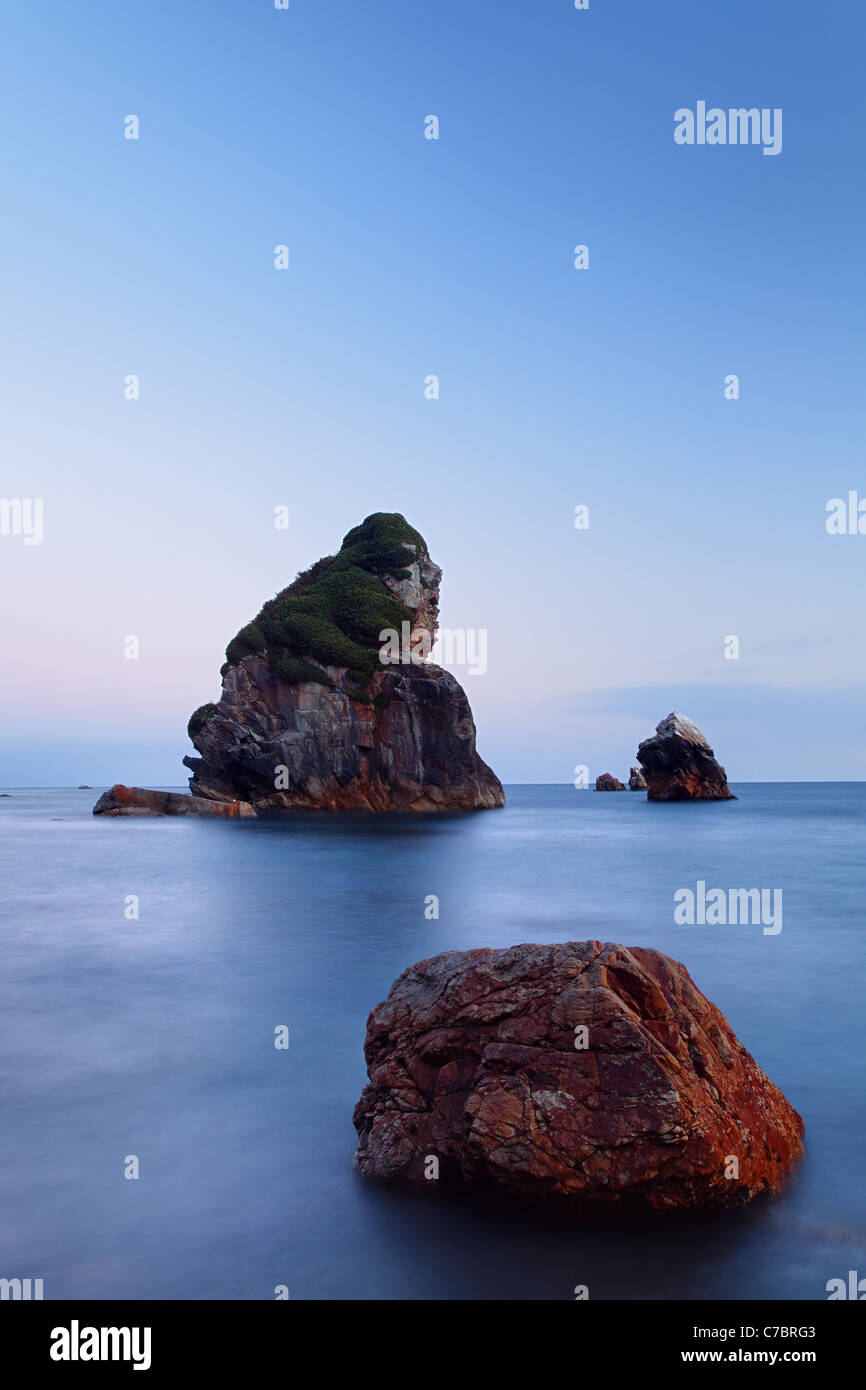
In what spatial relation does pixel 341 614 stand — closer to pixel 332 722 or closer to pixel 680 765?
pixel 332 722

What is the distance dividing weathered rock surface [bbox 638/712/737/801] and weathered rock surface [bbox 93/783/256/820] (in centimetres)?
4415

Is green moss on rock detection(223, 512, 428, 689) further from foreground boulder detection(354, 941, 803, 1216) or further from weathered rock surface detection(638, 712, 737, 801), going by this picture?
foreground boulder detection(354, 941, 803, 1216)

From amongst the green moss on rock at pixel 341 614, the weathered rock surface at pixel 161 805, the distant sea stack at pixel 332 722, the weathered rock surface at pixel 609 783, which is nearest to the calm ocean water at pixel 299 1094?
the weathered rock surface at pixel 161 805

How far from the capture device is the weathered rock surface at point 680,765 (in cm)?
8762

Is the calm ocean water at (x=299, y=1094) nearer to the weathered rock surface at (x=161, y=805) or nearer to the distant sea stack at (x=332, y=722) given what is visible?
the weathered rock surface at (x=161, y=805)

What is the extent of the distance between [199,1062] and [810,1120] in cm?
634

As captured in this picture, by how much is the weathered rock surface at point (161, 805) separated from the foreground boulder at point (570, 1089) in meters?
56.9

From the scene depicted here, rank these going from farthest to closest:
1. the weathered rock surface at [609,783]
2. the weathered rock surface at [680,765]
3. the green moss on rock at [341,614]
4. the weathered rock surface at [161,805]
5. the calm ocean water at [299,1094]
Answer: the weathered rock surface at [609,783] → the weathered rock surface at [680,765] → the green moss on rock at [341,614] → the weathered rock surface at [161,805] → the calm ocean water at [299,1094]

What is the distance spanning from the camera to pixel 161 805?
66562 millimetres

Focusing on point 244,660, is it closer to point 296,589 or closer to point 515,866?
point 296,589

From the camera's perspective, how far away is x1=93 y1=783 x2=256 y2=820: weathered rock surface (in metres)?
62.9

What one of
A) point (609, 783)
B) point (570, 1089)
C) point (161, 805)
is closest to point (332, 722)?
point (161, 805)

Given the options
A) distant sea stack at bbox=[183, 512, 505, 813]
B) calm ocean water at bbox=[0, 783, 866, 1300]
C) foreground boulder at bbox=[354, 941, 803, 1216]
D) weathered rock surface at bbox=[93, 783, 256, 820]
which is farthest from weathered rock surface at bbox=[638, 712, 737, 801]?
foreground boulder at bbox=[354, 941, 803, 1216]
